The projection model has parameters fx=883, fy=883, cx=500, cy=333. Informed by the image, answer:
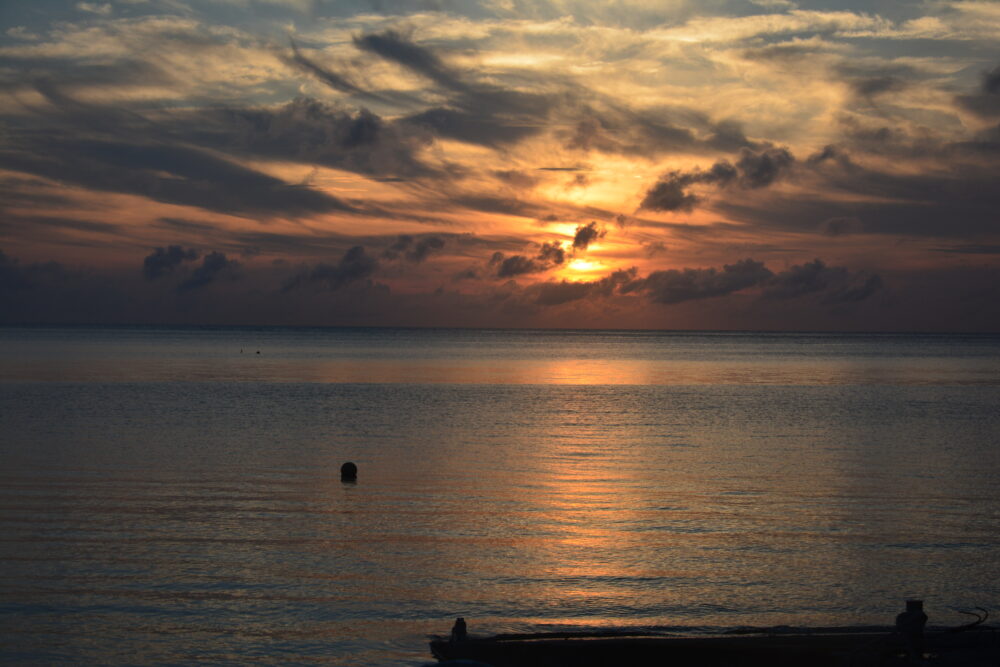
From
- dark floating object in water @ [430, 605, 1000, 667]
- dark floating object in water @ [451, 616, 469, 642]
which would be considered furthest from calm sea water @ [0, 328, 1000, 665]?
dark floating object in water @ [430, 605, 1000, 667]

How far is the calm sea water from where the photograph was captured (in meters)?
16.2

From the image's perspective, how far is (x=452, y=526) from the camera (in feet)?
75.7

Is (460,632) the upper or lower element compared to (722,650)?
upper

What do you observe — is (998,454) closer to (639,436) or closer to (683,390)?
(639,436)

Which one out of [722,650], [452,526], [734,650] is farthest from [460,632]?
[452,526]

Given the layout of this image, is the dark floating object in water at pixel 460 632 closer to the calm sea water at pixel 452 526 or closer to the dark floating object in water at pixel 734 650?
the dark floating object in water at pixel 734 650

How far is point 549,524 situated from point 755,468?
13.1m

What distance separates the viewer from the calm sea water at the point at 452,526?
16156mm

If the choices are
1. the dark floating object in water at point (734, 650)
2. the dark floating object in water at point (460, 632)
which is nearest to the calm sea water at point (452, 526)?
the dark floating object in water at point (460, 632)

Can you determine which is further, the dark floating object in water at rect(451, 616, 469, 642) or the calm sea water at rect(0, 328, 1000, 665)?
the calm sea water at rect(0, 328, 1000, 665)

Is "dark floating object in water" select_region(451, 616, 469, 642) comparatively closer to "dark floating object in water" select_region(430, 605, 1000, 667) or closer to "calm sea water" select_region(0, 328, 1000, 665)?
"dark floating object in water" select_region(430, 605, 1000, 667)

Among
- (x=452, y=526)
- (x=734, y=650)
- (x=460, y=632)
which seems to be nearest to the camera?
(x=734, y=650)

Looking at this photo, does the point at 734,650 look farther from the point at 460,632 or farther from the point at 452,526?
the point at 452,526

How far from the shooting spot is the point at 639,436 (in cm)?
4312
